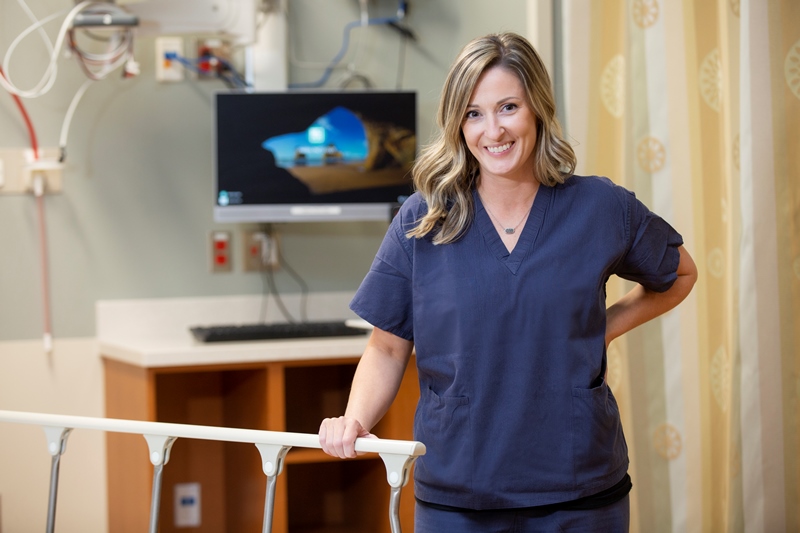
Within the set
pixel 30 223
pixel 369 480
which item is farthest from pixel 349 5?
pixel 369 480

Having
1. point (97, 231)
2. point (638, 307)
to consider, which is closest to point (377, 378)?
point (638, 307)

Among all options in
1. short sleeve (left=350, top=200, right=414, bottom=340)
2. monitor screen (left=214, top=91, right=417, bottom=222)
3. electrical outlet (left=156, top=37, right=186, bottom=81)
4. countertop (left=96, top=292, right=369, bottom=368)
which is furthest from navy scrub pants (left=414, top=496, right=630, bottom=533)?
electrical outlet (left=156, top=37, right=186, bottom=81)

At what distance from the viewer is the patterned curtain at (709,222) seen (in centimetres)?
189

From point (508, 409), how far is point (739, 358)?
87 cm

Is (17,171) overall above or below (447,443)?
above

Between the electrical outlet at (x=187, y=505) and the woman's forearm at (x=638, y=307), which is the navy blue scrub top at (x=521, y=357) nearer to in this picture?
the woman's forearm at (x=638, y=307)

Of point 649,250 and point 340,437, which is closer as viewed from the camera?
point 340,437

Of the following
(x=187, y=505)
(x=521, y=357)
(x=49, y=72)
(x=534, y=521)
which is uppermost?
(x=49, y=72)

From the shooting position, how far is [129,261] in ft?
9.83

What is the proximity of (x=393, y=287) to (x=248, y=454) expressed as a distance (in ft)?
5.18

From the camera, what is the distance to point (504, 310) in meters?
1.31

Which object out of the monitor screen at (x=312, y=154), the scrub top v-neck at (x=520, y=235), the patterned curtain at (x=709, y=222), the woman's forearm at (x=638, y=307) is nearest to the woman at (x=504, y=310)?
the scrub top v-neck at (x=520, y=235)

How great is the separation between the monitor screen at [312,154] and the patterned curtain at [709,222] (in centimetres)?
71

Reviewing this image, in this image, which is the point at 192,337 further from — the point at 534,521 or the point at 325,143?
the point at 534,521
